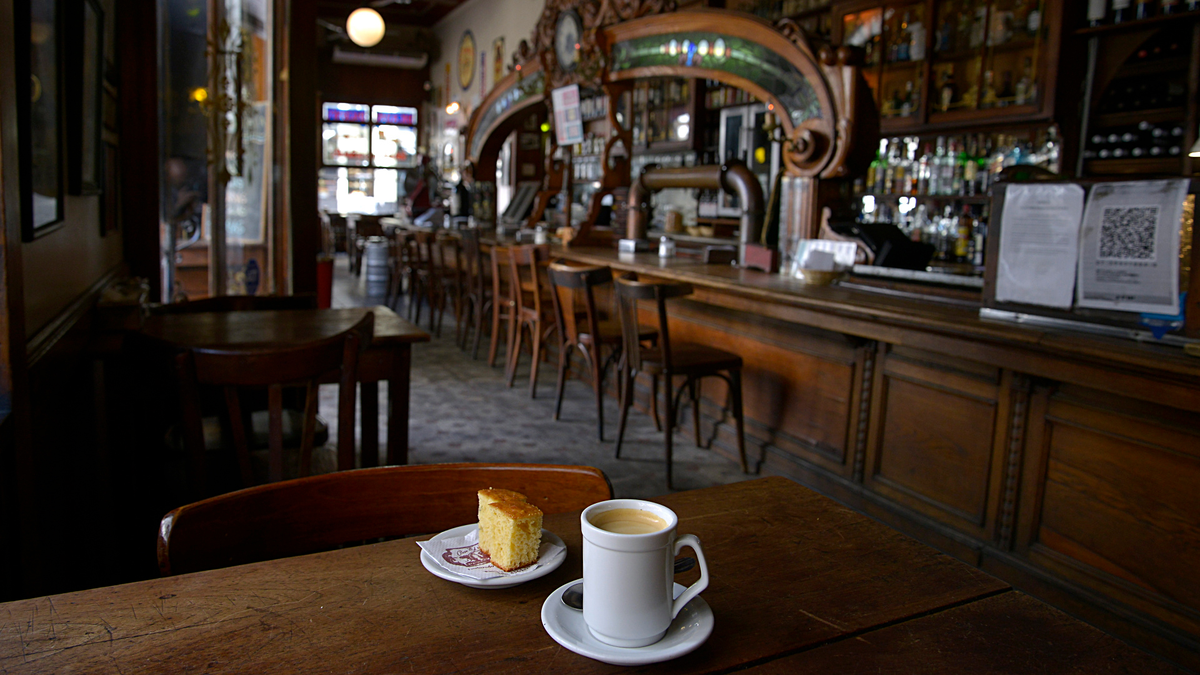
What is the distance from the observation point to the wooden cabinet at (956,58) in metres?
5.03

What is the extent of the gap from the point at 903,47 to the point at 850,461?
394cm

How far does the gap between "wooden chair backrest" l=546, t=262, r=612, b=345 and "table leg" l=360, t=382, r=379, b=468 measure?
1480mm

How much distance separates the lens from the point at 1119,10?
15.3 feet

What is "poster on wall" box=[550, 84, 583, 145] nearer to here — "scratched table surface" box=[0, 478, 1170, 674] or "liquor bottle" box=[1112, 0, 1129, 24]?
"liquor bottle" box=[1112, 0, 1129, 24]

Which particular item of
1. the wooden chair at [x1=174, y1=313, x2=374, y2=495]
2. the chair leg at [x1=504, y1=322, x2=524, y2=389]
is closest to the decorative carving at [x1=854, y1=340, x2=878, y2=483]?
the wooden chair at [x1=174, y1=313, x2=374, y2=495]

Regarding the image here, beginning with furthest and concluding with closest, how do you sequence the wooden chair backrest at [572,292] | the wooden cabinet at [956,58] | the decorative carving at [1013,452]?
the wooden cabinet at [956,58] < the wooden chair backrest at [572,292] < the decorative carving at [1013,452]

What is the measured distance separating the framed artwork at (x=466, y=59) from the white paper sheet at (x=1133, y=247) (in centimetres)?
1149

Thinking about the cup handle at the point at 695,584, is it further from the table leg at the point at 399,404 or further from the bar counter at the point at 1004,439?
the table leg at the point at 399,404

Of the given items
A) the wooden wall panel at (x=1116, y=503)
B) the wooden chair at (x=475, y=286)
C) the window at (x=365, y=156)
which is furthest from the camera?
the window at (x=365, y=156)

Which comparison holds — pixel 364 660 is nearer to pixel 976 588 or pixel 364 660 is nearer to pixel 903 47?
pixel 976 588

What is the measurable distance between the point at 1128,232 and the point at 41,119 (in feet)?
9.39

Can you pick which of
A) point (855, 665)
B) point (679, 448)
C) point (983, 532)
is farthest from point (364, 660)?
point (679, 448)

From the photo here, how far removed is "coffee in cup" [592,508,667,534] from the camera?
768 millimetres

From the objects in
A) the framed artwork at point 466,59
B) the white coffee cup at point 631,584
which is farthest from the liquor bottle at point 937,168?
the framed artwork at point 466,59
